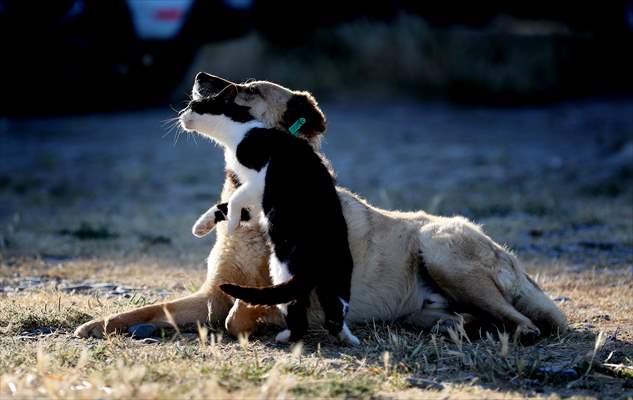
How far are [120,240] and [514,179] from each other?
537 centimetres

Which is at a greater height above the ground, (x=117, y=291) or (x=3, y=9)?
(x=3, y=9)

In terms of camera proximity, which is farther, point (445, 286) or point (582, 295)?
point (582, 295)

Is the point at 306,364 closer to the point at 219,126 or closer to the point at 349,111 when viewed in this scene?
the point at 219,126

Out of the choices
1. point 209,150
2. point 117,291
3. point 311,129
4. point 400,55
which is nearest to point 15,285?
point 117,291

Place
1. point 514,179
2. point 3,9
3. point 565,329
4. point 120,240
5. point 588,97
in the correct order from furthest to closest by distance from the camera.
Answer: point 588,97 → point 3,9 → point 514,179 → point 120,240 → point 565,329

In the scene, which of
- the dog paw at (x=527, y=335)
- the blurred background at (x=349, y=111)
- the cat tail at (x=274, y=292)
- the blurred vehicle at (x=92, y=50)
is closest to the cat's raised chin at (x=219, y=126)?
the cat tail at (x=274, y=292)

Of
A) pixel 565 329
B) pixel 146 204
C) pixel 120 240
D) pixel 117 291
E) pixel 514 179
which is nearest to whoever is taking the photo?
pixel 565 329

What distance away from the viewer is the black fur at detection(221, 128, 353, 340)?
458 centimetres

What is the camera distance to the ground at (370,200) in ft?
13.7

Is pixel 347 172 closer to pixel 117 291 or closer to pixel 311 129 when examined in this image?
pixel 117 291

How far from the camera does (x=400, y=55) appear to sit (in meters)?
17.3

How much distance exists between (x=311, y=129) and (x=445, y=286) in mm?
1192

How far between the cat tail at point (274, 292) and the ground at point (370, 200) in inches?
9.8

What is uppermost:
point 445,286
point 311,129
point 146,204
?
point 311,129
